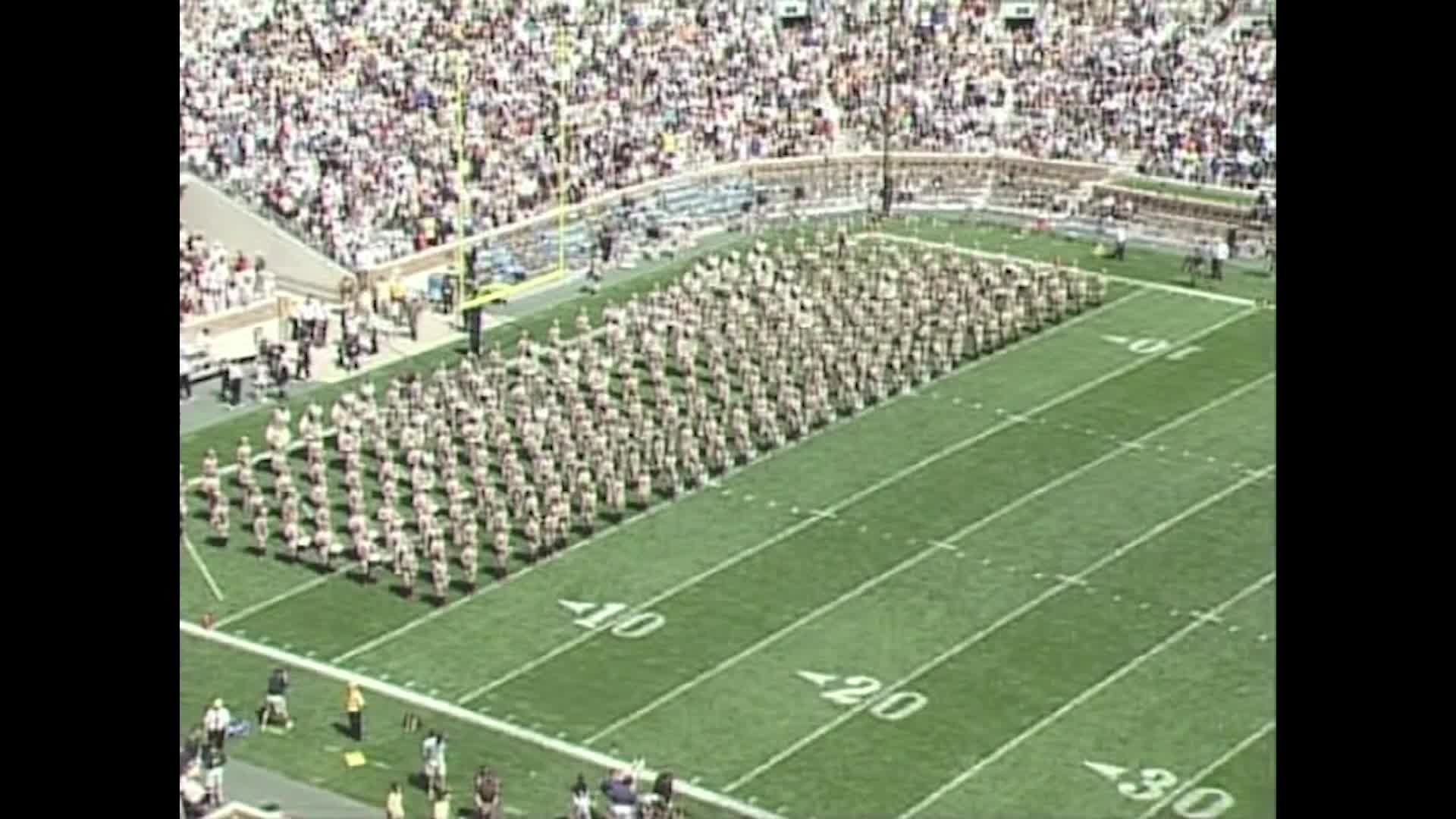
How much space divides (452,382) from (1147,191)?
41.5 ft

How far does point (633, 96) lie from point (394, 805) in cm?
2268

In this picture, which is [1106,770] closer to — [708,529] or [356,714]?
[356,714]

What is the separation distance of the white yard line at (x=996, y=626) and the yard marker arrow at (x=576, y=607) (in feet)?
9.24

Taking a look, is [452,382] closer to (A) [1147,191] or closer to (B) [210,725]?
(B) [210,725]

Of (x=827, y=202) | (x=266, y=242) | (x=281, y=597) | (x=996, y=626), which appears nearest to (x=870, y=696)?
(x=996, y=626)

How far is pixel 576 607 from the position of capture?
71.5 feet

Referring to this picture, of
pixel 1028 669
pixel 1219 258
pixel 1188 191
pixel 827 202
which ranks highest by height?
pixel 1188 191

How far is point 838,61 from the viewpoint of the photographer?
41.4 meters

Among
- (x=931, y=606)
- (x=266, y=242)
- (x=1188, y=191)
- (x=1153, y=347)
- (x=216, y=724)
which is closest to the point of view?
(x=216, y=724)

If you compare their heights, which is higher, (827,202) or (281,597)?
(827,202)

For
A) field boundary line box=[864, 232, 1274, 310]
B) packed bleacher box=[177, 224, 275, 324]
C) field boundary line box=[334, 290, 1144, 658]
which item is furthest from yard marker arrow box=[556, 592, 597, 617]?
field boundary line box=[864, 232, 1274, 310]
